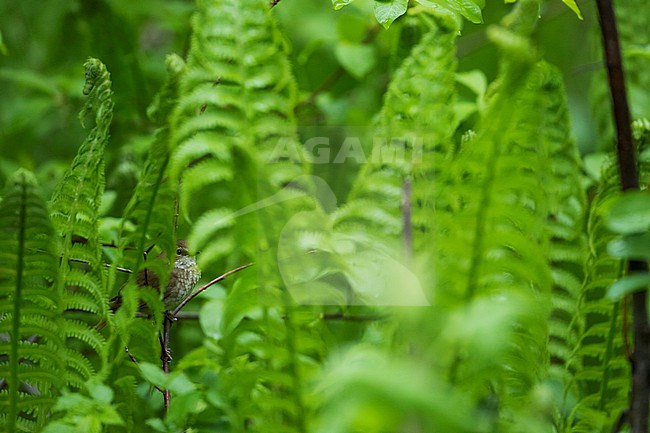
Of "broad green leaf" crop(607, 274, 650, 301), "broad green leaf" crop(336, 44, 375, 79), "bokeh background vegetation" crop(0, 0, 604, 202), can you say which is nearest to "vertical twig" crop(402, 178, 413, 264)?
"broad green leaf" crop(607, 274, 650, 301)

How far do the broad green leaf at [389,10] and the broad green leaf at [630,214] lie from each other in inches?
11.7

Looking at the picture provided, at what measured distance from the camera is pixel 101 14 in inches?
68.7

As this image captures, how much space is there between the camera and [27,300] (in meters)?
0.65

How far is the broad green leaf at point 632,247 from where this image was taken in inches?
22.0

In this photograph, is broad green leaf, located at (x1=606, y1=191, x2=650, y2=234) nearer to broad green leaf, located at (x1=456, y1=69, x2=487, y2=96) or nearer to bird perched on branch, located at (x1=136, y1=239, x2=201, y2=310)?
bird perched on branch, located at (x1=136, y1=239, x2=201, y2=310)

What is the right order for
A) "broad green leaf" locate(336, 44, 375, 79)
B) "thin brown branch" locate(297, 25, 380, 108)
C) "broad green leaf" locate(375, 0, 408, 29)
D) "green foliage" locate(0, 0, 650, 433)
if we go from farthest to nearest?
1. "thin brown branch" locate(297, 25, 380, 108)
2. "broad green leaf" locate(336, 44, 375, 79)
3. "broad green leaf" locate(375, 0, 408, 29)
4. "green foliage" locate(0, 0, 650, 433)

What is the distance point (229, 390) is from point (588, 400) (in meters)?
0.35

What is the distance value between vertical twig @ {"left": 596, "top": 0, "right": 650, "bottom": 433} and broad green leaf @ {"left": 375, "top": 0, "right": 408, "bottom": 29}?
20 centimetres

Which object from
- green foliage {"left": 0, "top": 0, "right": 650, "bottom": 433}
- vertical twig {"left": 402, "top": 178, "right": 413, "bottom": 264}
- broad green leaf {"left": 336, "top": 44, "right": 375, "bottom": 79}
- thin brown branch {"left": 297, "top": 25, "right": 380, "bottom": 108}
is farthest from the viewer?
thin brown branch {"left": 297, "top": 25, "right": 380, "bottom": 108}

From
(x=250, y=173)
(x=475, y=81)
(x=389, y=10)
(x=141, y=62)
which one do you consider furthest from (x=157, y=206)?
(x=141, y=62)

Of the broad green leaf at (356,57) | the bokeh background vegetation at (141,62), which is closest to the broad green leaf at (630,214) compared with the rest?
the bokeh background vegetation at (141,62)

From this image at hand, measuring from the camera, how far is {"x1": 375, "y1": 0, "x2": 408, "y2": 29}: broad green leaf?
0.75 m

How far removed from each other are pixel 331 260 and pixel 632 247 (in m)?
0.24

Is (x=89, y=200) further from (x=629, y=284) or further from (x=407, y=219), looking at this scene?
(x=629, y=284)
